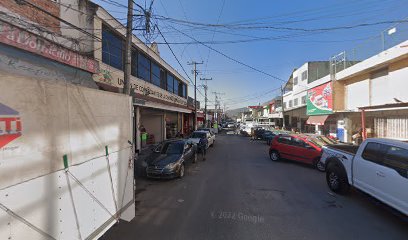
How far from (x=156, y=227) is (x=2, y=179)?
134 inches

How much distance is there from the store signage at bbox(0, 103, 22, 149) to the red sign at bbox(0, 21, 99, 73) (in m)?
5.98

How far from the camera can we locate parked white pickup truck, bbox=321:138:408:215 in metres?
4.85

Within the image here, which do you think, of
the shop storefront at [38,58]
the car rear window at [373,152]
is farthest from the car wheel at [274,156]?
the shop storefront at [38,58]

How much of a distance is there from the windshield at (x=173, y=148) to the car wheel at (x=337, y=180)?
19.0 feet

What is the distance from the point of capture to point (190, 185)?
8328mm

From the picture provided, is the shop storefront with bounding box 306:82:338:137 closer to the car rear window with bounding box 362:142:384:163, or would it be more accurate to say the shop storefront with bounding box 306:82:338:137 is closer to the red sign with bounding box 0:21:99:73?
the car rear window with bounding box 362:142:384:163

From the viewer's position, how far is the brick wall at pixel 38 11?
288 inches

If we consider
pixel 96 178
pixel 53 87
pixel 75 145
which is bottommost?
pixel 96 178

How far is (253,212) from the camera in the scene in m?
5.83

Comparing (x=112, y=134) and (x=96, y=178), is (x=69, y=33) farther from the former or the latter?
(x=96, y=178)

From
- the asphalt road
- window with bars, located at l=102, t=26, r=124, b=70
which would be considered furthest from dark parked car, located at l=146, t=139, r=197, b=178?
window with bars, located at l=102, t=26, r=124, b=70

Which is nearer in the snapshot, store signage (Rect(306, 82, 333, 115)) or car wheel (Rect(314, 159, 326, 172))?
car wheel (Rect(314, 159, 326, 172))

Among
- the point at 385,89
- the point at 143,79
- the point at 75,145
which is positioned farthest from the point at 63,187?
the point at 385,89

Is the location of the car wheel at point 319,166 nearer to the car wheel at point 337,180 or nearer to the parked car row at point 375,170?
the parked car row at point 375,170
